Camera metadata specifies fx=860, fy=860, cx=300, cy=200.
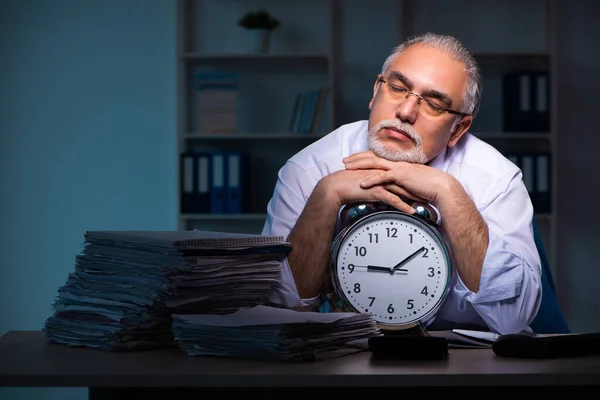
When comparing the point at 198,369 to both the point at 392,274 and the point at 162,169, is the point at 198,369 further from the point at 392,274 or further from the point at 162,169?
the point at 162,169

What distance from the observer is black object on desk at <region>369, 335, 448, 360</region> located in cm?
123

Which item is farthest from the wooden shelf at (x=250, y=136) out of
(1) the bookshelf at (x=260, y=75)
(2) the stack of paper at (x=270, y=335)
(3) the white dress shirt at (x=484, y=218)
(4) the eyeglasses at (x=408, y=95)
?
(2) the stack of paper at (x=270, y=335)

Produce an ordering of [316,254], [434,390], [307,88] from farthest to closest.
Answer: [307,88] → [316,254] → [434,390]

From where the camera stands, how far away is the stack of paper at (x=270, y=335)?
1200 millimetres

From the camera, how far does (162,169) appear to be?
4703mm

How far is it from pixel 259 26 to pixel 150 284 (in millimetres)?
3212

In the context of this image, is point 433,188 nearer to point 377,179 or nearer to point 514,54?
point 377,179

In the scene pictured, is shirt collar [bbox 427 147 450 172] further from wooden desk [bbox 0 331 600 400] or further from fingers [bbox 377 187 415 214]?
wooden desk [bbox 0 331 600 400]

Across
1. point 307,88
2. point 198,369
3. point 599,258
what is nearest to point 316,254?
point 198,369

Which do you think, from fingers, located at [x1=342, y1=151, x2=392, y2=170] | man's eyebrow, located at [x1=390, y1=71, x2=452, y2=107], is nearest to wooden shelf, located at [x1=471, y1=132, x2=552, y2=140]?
man's eyebrow, located at [x1=390, y1=71, x2=452, y2=107]

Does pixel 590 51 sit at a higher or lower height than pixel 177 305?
higher

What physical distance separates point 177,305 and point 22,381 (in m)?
0.31

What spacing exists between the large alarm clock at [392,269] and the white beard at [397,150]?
252 mm

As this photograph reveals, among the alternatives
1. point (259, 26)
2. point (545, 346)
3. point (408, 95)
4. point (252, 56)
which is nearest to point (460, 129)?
point (408, 95)
